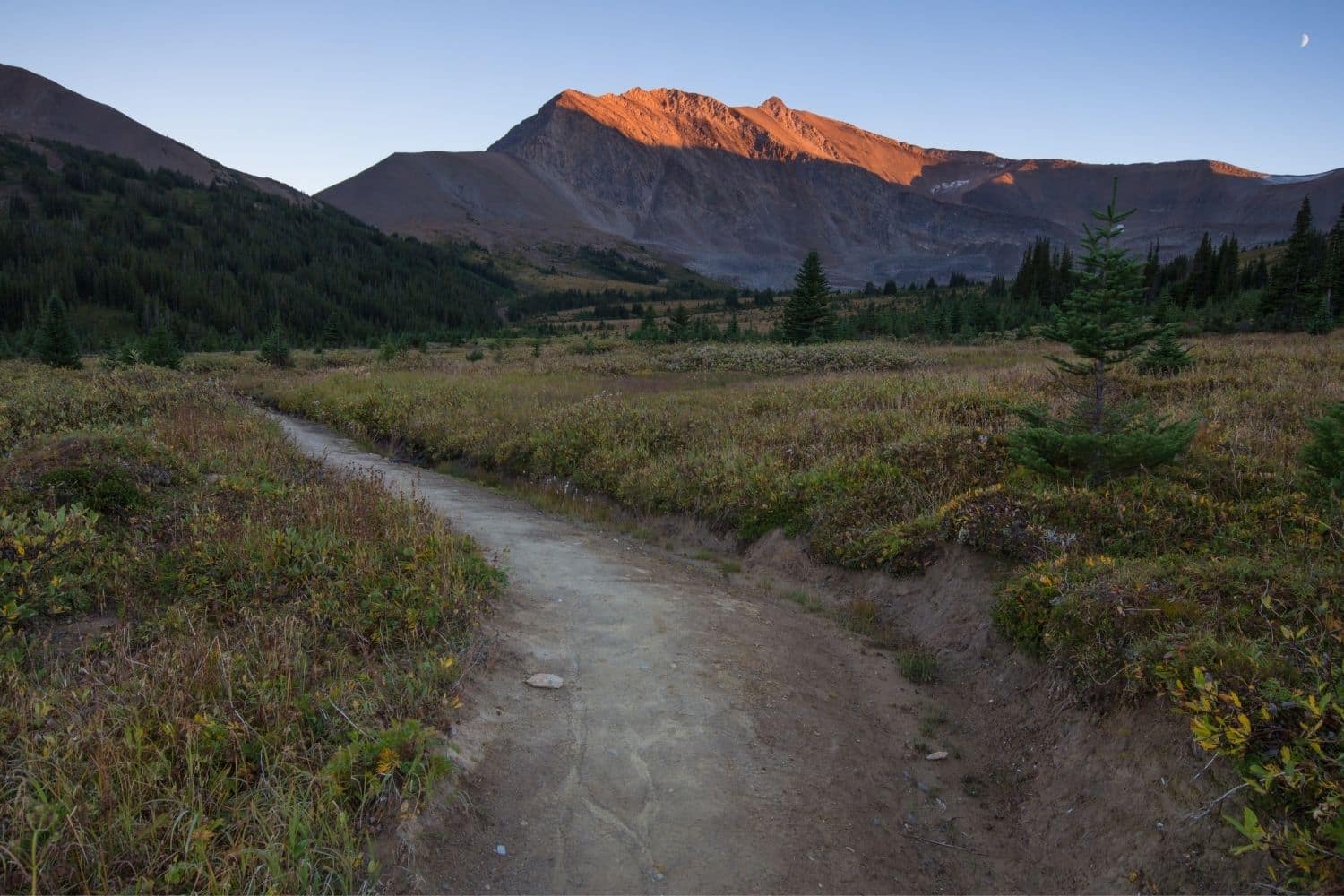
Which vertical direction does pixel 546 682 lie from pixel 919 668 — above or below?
above

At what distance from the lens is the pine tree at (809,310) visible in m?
Result: 49.8

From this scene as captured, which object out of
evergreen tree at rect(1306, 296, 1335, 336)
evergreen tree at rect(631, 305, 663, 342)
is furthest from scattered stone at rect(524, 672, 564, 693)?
evergreen tree at rect(631, 305, 663, 342)

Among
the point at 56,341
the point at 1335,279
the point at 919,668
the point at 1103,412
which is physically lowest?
the point at 56,341

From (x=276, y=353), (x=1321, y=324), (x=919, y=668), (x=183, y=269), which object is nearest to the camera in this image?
(x=919, y=668)

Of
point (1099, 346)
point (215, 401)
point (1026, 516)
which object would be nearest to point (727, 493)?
point (1026, 516)

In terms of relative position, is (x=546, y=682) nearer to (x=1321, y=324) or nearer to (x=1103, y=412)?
(x=1103, y=412)

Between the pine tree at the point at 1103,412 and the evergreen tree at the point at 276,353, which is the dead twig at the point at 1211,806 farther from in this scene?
the evergreen tree at the point at 276,353

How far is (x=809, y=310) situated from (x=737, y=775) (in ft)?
156

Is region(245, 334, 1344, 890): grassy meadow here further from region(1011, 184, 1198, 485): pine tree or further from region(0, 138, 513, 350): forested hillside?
region(0, 138, 513, 350): forested hillside

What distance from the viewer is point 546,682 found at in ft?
21.1

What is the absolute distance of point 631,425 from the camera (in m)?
18.7

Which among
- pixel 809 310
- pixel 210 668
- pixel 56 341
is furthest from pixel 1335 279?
pixel 56 341

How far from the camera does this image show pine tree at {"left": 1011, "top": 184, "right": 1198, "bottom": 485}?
930 cm

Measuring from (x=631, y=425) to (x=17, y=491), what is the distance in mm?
12360
